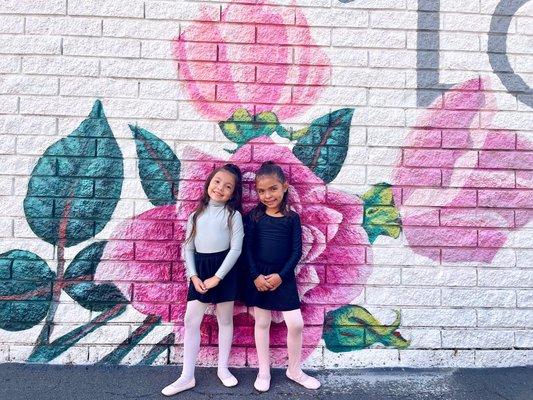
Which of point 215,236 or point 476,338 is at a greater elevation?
point 215,236

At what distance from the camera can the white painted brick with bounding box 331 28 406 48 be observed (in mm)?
3508

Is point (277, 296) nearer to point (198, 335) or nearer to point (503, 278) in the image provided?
point (198, 335)

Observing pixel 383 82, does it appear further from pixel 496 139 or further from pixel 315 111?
pixel 496 139

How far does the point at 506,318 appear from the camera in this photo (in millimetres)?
3543

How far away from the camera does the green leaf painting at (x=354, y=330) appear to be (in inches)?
137

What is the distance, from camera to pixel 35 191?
11.2 ft

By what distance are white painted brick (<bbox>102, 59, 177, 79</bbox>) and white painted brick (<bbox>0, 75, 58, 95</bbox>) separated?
14.6 inches

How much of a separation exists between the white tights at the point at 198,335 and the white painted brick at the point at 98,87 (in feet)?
4.99

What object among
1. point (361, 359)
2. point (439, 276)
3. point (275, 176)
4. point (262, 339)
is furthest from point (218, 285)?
point (439, 276)

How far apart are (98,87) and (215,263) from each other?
1471 mm

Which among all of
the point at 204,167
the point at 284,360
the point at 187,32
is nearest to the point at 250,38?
the point at 187,32

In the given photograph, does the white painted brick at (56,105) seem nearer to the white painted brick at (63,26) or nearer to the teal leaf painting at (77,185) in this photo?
the teal leaf painting at (77,185)

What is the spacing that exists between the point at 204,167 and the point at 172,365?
1.40 metres

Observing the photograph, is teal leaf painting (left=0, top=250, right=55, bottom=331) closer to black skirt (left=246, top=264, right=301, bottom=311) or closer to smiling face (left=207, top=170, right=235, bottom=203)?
smiling face (left=207, top=170, right=235, bottom=203)
